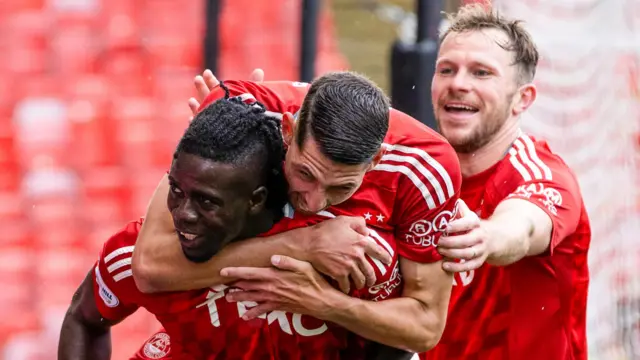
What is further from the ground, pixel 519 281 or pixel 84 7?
pixel 84 7

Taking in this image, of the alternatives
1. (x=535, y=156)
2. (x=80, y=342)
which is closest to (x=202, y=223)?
(x=80, y=342)

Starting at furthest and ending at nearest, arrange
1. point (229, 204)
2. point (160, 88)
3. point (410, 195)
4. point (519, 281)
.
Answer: point (160, 88)
point (519, 281)
point (410, 195)
point (229, 204)

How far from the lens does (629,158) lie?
7109 mm

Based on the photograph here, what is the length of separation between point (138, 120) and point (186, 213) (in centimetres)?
314

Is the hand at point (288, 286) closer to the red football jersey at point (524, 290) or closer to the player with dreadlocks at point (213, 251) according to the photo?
the player with dreadlocks at point (213, 251)

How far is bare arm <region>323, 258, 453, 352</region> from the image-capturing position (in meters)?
3.19

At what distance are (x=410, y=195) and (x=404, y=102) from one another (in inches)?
58.3

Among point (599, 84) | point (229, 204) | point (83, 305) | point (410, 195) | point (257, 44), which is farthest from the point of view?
point (599, 84)

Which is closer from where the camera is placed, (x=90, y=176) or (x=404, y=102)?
(x=404, y=102)

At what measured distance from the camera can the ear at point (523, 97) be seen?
4.12m

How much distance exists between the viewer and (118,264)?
3.35 metres

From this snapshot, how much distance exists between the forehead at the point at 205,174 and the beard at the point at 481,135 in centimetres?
127

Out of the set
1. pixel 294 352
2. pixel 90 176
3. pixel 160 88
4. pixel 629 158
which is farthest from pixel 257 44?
pixel 294 352

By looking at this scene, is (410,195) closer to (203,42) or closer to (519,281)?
(519,281)
